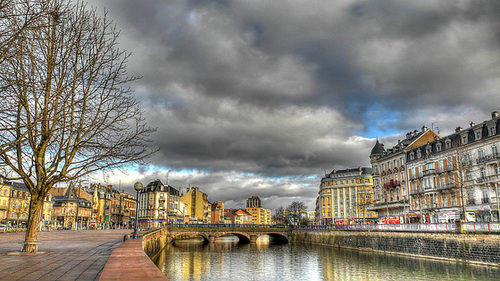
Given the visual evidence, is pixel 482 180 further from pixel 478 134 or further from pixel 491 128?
pixel 491 128

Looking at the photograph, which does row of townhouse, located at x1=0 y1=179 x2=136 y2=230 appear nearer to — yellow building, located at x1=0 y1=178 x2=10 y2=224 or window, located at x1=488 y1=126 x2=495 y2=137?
yellow building, located at x1=0 y1=178 x2=10 y2=224

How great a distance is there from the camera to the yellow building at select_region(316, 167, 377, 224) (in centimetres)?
11506

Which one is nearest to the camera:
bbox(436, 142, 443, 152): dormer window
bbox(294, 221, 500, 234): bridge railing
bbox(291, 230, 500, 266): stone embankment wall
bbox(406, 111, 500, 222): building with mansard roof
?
bbox(291, 230, 500, 266): stone embankment wall

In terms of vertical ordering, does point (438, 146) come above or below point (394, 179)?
above

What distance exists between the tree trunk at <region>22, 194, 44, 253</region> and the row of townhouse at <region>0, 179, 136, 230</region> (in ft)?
189

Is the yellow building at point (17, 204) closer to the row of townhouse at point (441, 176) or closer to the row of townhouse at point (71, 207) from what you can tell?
the row of townhouse at point (71, 207)

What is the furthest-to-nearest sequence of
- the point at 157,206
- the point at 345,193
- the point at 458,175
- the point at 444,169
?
the point at 345,193 → the point at 157,206 → the point at 444,169 → the point at 458,175

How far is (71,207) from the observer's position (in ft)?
331

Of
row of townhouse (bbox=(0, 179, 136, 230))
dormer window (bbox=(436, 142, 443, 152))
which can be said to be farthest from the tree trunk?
dormer window (bbox=(436, 142, 443, 152))

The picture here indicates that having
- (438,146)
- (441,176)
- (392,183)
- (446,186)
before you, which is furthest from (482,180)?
(392,183)

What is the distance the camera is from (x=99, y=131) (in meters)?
16.7

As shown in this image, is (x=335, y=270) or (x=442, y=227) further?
(x=442, y=227)

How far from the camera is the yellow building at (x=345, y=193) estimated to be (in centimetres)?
11506

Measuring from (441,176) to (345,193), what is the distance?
6135cm
